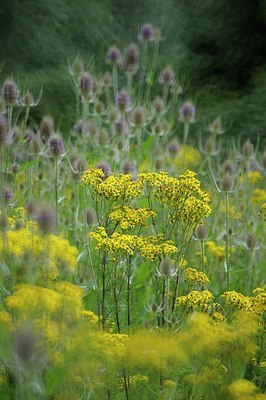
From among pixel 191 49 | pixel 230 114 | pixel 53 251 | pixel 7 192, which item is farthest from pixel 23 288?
pixel 191 49

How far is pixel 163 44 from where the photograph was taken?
8.04 m

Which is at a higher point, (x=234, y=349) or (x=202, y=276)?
(x=202, y=276)

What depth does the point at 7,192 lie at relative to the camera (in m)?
3.14

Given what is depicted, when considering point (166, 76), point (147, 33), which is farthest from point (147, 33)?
point (166, 76)

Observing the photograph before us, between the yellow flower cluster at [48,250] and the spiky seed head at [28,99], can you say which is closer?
the yellow flower cluster at [48,250]

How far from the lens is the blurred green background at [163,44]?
7.37 meters

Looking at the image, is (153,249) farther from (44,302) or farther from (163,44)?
(163,44)

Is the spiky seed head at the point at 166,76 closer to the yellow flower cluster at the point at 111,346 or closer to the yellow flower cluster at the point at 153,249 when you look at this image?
the yellow flower cluster at the point at 153,249

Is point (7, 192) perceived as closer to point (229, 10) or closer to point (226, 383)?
point (226, 383)

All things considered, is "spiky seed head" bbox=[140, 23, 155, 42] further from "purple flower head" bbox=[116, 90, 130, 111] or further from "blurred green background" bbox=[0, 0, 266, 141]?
"blurred green background" bbox=[0, 0, 266, 141]

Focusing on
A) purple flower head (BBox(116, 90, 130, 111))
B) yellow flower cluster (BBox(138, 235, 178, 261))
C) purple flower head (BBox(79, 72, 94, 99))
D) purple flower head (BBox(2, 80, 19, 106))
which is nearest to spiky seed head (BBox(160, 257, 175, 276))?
yellow flower cluster (BBox(138, 235, 178, 261))

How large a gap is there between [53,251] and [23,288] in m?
0.29

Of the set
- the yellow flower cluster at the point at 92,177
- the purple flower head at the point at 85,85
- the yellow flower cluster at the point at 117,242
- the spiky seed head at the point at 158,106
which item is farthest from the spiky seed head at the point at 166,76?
the yellow flower cluster at the point at 117,242

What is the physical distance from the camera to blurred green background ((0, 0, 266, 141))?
737cm
